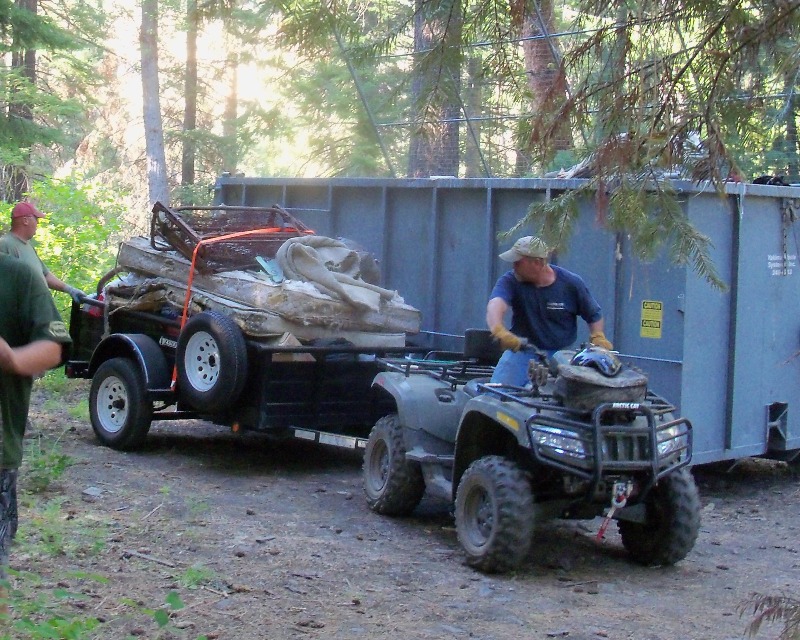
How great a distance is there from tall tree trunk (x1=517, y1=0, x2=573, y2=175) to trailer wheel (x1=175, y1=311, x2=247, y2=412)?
2.89m

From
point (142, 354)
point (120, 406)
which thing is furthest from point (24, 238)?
point (120, 406)

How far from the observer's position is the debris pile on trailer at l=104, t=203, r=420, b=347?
27.7 feet

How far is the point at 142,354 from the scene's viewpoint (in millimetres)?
9086

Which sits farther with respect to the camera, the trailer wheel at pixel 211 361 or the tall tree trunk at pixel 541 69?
the trailer wheel at pixel 211 361

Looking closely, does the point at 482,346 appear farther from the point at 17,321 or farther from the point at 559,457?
the point at 17,321

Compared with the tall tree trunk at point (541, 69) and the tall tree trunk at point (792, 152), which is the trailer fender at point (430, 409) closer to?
the tall tree trunk at point (541, 69)

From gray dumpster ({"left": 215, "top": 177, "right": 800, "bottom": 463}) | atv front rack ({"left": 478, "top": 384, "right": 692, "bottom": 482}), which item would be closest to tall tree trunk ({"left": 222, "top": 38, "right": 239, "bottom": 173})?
gray dumpster ({"left": 215, "top": 177, "right": 800, "bottom": 463})

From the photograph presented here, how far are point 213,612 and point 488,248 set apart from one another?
4.78 meters

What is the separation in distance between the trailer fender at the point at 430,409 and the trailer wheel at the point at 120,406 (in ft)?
9.34

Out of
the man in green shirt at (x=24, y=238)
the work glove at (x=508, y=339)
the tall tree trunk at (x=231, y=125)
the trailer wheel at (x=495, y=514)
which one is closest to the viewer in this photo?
the man in green shirt at (x=24, y=238)

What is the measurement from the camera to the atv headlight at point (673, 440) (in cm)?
600

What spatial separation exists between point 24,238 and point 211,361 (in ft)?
6.59

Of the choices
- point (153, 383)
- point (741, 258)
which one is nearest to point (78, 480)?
point (153, 383)

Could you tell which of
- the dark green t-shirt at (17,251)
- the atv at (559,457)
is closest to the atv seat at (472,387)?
the atv at (559,457)
